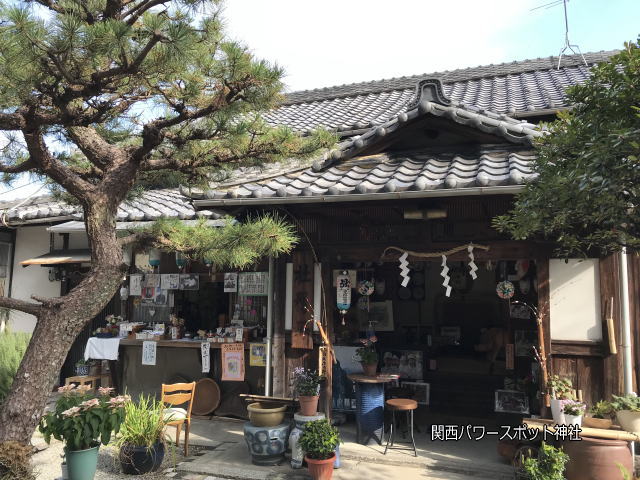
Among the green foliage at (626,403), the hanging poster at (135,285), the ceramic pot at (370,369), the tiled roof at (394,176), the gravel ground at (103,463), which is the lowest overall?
the gravel ground at (103,463)

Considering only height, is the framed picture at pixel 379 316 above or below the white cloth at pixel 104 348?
above

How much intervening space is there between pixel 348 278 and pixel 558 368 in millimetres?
3403

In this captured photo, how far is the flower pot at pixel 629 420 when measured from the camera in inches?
221

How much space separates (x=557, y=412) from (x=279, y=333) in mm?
4203

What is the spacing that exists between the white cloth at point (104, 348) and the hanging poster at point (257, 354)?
3.15m

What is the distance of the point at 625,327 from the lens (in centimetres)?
633

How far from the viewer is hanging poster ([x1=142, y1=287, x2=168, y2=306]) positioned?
33.3ft

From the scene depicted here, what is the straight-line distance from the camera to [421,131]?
759 centimetres

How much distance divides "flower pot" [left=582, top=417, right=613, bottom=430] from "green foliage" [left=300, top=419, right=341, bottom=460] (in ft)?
10.2

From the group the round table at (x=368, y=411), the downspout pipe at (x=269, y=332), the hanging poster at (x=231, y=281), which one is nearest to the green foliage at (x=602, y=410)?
the round table at (x=368, y=411)

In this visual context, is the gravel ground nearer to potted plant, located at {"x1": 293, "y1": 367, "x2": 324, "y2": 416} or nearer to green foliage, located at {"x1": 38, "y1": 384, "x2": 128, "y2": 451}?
green foliage, located at {"x1": 38, "y1": 384, "x2": 128, "y2": 451}

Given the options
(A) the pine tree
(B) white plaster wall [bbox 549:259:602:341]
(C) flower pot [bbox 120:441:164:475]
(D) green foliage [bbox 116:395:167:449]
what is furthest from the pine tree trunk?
(B) white plaster wall [bbox 549:259:602:341]

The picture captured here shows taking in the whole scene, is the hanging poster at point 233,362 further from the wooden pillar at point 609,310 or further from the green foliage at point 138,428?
the wooden pillar at point 609,310

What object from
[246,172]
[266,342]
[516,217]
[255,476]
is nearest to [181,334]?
[266,342]
